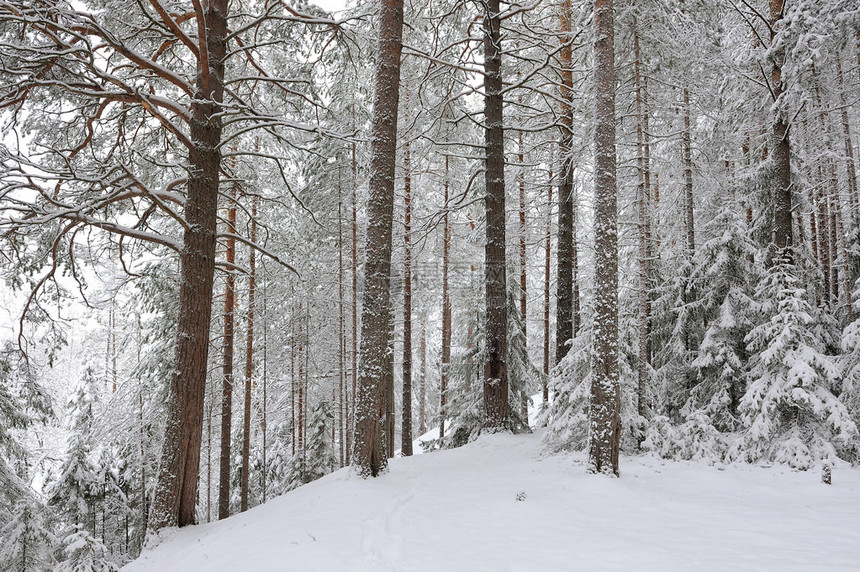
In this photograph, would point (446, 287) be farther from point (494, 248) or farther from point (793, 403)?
point (793, 403)

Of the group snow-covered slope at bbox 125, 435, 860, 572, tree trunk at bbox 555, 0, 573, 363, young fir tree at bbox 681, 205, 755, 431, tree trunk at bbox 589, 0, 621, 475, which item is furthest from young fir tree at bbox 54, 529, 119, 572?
young fir tree at bbox 681, 205, 755, 431

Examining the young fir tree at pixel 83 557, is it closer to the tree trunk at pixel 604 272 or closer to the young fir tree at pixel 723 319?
the tree trunk at pixel 604 272

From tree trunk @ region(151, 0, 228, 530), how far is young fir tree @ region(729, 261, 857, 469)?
29.7ft

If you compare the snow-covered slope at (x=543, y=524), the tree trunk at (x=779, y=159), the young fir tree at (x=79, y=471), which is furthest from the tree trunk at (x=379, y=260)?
the young fir tree at (x=79, y=471)

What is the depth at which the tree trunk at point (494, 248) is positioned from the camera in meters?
10.0

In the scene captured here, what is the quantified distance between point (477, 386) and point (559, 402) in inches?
110

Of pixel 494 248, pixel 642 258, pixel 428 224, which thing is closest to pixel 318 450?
pixel 428 224

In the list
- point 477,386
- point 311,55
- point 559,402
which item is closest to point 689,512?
point 559,402

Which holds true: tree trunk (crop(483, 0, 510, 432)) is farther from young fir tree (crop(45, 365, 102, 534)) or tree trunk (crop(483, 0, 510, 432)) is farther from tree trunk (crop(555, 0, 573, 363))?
young fir tree (crop(45, 365, 102, 534))

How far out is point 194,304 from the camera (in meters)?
6.90

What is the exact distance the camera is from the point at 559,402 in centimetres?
911

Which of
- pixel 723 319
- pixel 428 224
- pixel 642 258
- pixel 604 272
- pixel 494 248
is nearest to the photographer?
pixel 604 272

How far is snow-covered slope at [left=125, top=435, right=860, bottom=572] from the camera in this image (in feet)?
13.3

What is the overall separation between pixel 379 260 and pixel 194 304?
9.50 feet
